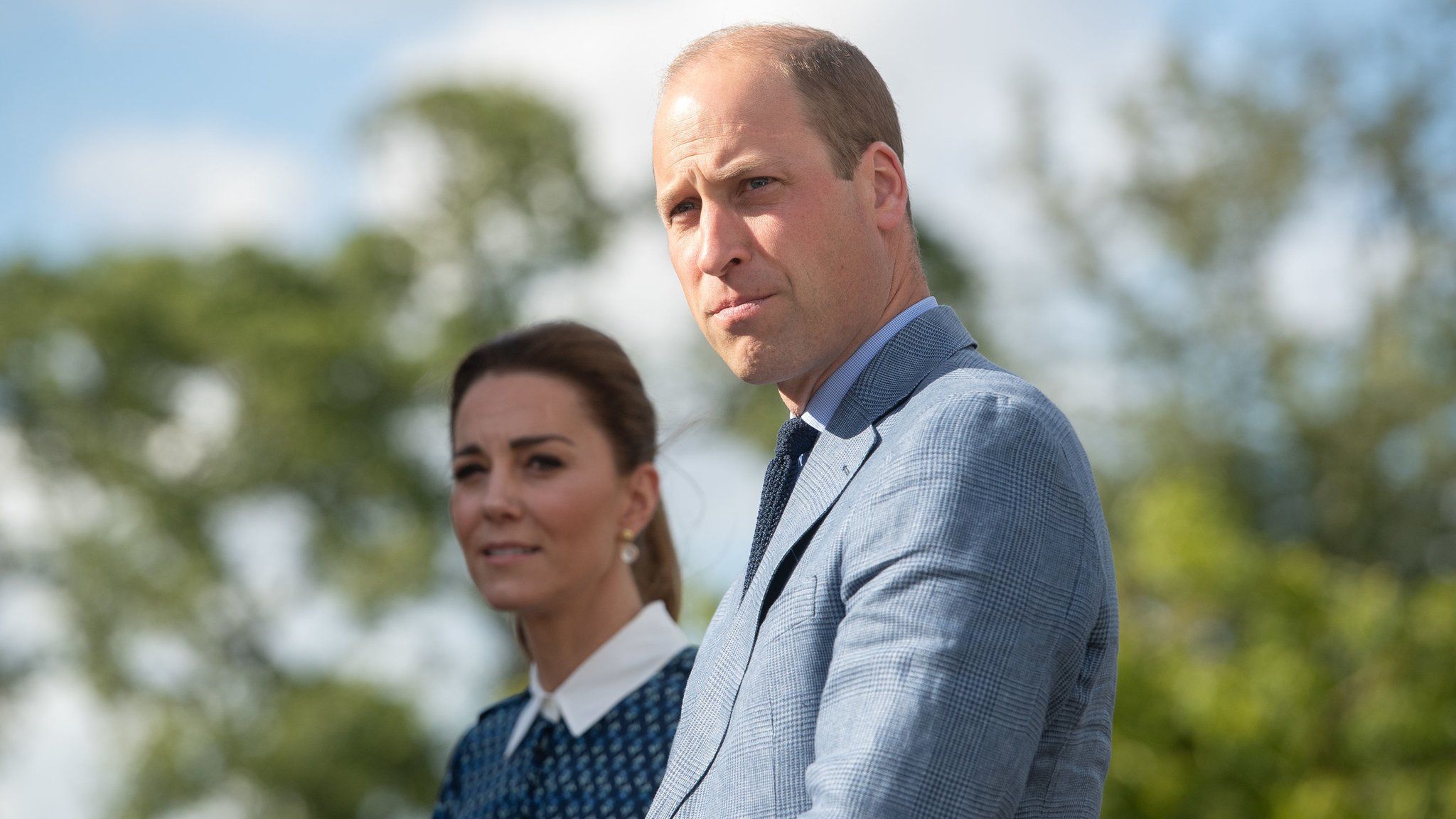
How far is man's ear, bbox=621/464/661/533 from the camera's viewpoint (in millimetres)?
3570

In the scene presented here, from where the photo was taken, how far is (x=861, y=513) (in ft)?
5.40

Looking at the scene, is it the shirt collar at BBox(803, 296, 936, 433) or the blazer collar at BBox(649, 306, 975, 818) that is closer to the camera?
the blazer collar at BBox(649, 306, 975, 818)

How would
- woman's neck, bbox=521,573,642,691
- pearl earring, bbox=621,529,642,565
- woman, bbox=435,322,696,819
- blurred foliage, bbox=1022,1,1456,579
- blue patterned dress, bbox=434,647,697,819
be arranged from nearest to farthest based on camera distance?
1. blue patterned dress, bbox=434,647,697,819
2. woman, bbox=435,322,696,819
3. woman's neck, bbox=521,573,642,691
4. pearl earring, bbox=621,529,642,565
5. blurred foliage, bbox=1022,1,1456,579

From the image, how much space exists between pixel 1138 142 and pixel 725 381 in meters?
7.16

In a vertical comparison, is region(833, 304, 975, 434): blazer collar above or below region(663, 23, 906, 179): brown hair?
below

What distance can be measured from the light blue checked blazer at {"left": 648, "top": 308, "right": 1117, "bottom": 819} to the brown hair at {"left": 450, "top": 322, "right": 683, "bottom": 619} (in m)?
1.76

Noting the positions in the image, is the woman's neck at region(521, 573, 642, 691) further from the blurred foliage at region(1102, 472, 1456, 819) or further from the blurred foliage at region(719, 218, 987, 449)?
the blurred foliage at region(719, 218, 987, 449)

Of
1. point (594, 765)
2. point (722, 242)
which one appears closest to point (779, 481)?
point (722, 242)

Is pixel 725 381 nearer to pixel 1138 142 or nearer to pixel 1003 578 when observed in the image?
pixel 1138 142

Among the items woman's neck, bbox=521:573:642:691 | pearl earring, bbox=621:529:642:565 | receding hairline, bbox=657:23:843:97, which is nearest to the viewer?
receding hairline, bbox=657:23:843:97

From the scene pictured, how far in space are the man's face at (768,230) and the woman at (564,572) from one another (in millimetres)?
1544

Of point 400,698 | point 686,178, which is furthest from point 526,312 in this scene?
point 686,178

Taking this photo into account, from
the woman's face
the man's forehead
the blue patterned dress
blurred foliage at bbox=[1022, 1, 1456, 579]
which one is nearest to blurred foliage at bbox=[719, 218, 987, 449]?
blurred foliage at bbox=[1022, 1, 1456, 579]

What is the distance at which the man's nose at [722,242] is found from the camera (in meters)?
1.85
